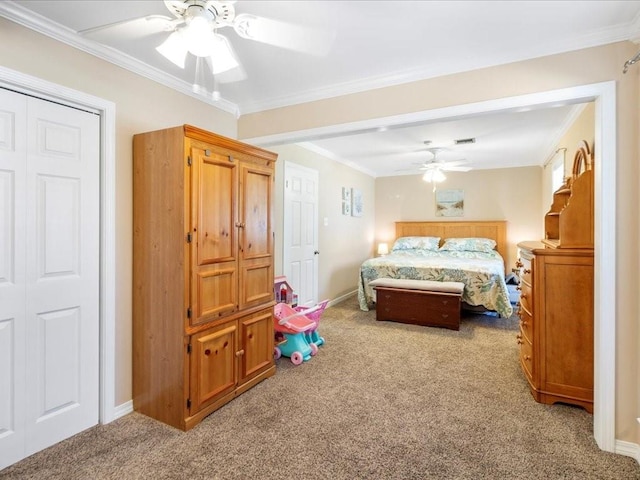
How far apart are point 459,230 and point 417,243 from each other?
2.80ft

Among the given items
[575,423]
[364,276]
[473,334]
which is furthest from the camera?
[364,276]

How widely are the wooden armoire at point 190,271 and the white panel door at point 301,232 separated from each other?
1.73 metres

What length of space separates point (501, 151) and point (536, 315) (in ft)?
11.8

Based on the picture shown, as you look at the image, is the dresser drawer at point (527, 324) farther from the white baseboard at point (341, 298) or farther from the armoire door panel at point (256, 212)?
the white baseboard at point (341, 298)

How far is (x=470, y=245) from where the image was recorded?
6.19m

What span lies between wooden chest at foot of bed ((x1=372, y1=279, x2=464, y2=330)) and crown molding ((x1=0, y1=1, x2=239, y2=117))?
10.4 feet

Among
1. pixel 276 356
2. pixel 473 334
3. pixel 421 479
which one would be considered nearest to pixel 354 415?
pixel 421 479

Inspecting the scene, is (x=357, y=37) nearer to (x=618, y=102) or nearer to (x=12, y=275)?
(x=618, y=102)

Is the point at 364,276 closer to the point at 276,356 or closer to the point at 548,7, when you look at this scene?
the point at 276,356

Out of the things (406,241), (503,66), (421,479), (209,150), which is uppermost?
(503,66)

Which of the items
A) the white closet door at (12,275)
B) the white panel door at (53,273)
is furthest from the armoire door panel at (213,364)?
the white closet door at (12,275)

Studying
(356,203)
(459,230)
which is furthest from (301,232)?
(459,230)

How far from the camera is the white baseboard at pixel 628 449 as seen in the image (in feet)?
6.16

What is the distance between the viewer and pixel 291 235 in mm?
4449
